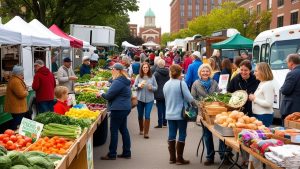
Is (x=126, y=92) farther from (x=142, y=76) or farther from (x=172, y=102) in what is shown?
(x=142, y=76)

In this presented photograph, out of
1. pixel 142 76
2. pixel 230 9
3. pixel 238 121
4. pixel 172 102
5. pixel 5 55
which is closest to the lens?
pixel 238 121

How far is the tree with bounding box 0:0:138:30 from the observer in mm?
32844

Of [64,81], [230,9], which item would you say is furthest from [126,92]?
[230,9]

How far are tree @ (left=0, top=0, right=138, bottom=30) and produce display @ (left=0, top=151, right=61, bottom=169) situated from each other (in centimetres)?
2901

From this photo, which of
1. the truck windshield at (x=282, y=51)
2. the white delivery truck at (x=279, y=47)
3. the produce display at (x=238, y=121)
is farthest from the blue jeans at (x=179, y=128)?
the truck windshield at (x=282, y=51)

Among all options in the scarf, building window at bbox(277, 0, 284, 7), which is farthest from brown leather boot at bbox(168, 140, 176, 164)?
building window at bbox(277, 0, 284, 7)

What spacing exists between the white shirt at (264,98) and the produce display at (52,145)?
346cm

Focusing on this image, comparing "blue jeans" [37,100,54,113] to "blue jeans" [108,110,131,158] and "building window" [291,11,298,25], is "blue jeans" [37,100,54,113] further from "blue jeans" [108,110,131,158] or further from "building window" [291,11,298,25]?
"building window" [291,11,298,25]

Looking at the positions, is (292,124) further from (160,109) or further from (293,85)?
(160,109)

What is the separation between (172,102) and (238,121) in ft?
5.39

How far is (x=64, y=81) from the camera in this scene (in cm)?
1277

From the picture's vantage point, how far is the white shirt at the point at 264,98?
745cm

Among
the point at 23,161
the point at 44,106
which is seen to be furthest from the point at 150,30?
the point at 23,161

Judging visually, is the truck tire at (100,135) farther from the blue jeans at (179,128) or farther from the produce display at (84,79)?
the produce display at (84,79)
